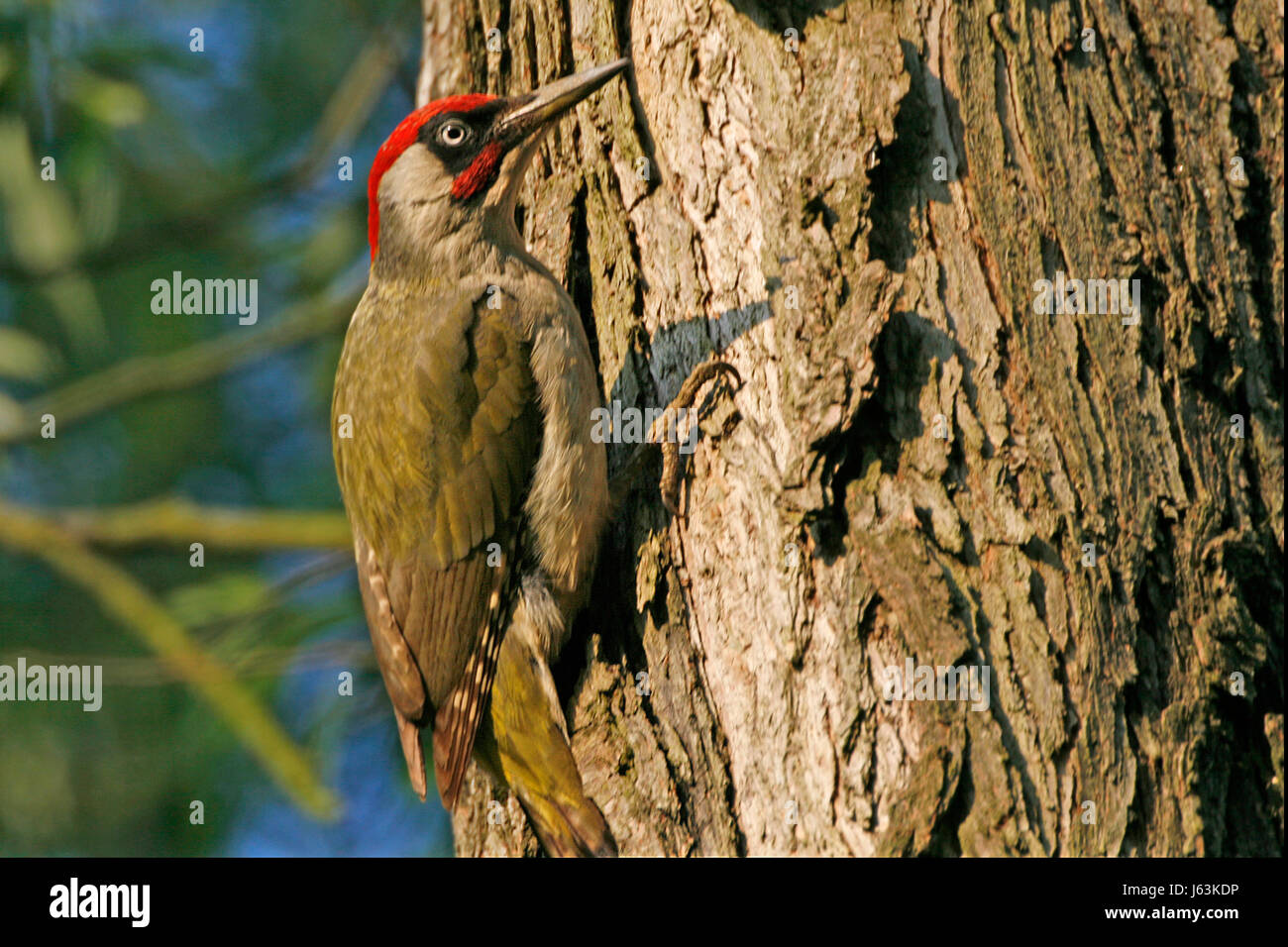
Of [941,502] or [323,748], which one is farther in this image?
[323,748]

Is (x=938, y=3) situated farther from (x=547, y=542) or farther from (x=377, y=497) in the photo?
(x=377, y=497)

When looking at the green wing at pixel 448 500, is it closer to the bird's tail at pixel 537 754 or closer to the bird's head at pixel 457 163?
the bird's tail at pixel 537 754

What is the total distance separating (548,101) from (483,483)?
1067 mm

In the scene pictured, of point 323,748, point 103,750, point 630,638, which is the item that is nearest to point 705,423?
point 630,638

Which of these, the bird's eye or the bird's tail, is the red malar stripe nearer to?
the bird's eye

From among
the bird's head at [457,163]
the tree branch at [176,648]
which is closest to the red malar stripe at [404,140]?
the bird's head at [457,163]

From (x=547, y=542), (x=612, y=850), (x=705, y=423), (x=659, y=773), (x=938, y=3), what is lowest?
(x=612, y=850)

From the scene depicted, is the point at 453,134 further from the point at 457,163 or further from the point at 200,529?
the point at 200,529

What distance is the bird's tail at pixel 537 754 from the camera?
2.97 metres

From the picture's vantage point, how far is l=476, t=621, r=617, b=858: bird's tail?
2.97m

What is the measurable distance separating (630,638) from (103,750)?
11.3 ft

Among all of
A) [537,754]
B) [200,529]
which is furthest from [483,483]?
[200,529]

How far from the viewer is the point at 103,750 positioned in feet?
17.6

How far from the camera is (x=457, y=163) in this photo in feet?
11.5
